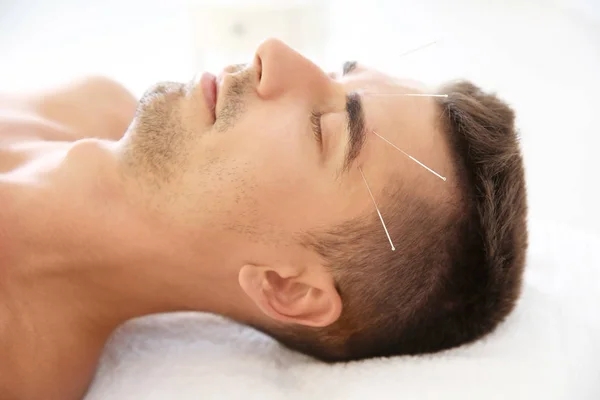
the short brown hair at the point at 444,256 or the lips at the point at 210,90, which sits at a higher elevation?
the lips at the point at 210,90

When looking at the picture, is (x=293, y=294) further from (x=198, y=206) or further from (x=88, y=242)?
(x=88, y=242)

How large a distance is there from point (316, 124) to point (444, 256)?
0.30 m

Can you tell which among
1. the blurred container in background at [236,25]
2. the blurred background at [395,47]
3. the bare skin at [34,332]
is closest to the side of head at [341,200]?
the bare skin at [34,332]

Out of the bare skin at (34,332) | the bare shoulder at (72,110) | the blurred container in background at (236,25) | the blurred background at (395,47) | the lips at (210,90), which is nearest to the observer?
the bare skin at (34,332)

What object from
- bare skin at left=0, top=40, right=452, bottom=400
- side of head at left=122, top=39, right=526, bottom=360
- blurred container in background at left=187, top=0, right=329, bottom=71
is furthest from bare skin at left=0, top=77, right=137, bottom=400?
blurred container in background at left=187, top=0, right=329, bottom=71

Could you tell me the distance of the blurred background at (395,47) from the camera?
1.48 metres

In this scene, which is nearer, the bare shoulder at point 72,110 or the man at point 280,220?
the man at point 280,220

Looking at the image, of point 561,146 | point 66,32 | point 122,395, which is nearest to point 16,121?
point 122,395

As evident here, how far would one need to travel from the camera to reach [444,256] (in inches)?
38.5

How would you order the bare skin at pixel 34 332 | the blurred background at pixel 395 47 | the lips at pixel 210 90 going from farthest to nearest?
the blurred background at pixel 395 47, the lips at pixel 210 90, the bare skin at pixel 34 332

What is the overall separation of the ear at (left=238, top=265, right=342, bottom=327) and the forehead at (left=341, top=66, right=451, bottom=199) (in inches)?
7.7

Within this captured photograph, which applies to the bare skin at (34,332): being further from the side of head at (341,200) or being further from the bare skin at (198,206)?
the side of head at (341,200)

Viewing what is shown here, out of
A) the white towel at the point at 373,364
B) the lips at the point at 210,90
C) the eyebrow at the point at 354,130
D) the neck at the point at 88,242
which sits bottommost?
the white towel at the point at 373,364

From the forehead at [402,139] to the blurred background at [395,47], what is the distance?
0.45 metres
